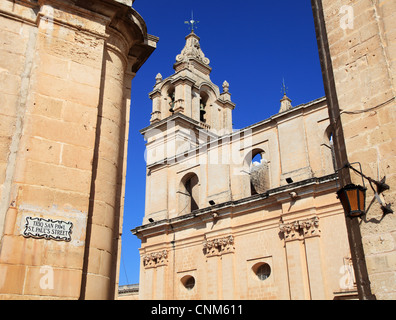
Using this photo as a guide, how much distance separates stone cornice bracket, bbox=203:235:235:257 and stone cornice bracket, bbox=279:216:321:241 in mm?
2493

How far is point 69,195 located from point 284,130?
1543 centimetres

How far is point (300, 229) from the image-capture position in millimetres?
16734

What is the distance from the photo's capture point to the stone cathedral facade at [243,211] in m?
16.1

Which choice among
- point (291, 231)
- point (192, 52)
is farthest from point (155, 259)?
point (192, 52)

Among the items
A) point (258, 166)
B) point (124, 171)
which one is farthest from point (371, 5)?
point (258, 166)

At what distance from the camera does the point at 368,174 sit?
5547mm

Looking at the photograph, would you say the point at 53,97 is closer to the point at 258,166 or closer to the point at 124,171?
the point at 124,171

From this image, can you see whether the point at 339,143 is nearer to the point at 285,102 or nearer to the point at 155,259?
the point at 155,259

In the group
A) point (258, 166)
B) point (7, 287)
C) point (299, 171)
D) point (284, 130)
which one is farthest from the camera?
point (258, 166)

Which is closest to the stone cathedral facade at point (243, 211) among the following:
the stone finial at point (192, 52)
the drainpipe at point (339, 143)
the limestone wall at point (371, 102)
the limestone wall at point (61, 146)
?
the stone finial at point (192, 52)

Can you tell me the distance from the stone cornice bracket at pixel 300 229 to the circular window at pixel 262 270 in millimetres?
1644

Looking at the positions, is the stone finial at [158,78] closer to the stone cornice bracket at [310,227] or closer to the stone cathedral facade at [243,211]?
the stone cathedral facade at [243,211]

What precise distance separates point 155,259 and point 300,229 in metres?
7.90

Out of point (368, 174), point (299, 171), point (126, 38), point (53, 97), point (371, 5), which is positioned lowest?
point (368, 174)
